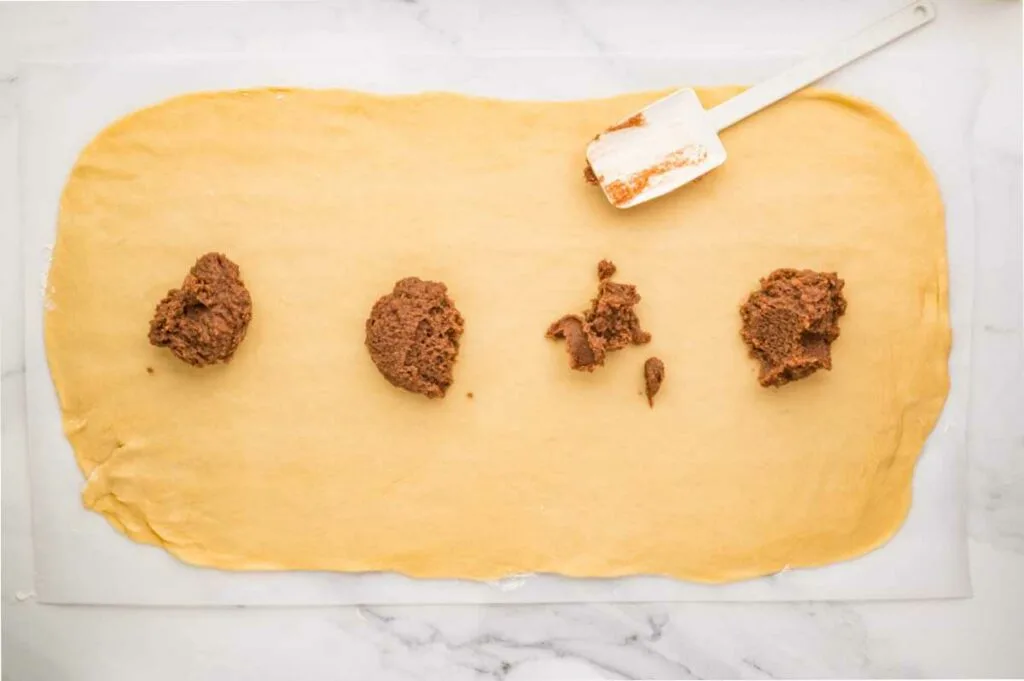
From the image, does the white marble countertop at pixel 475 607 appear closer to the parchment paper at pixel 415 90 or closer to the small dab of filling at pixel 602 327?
the parchment paper at pixel 415 90

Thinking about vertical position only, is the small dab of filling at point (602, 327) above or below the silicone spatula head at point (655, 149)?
below

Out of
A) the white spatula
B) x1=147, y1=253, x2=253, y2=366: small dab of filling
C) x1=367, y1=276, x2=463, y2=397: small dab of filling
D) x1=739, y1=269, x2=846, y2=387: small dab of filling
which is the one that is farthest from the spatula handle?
x1=147, y1=253, x2=253, y2=366: small dab of filling

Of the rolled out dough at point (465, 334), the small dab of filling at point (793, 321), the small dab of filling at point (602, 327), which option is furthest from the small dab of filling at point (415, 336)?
the small dab of filling at point (793, 321)

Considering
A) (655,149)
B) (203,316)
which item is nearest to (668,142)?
(655,149)

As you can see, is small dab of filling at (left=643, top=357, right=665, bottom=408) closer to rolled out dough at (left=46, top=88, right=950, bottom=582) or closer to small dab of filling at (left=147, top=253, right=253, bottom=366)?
rolled out dough at (left=46, top=88, right=950, bottom=582)
